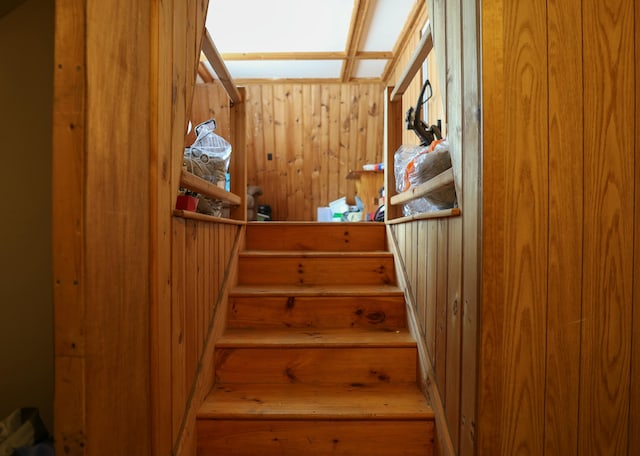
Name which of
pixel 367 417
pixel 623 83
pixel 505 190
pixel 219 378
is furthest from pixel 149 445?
pixel 623 83

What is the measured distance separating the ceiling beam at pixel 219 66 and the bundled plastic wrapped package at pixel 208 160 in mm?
269

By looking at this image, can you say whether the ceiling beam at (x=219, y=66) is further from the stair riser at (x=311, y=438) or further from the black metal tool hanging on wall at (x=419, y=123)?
the stair riser at (x=311, y=438)

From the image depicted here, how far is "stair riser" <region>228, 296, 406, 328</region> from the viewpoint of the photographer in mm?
1846

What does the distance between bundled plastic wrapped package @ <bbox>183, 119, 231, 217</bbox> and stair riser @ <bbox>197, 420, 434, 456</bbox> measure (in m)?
0.90

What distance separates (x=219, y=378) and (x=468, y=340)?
1.03 m

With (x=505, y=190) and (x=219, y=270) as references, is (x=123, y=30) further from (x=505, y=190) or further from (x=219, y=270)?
(x=219, y=270)

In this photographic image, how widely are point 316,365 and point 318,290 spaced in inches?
16.8

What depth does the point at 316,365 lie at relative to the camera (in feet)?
5.23

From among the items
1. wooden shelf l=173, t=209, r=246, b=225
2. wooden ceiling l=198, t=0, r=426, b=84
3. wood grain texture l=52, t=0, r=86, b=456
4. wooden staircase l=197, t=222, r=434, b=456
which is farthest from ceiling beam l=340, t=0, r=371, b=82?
wood grain texture l=52, t=0, r=86, b=456

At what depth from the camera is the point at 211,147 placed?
1.90m

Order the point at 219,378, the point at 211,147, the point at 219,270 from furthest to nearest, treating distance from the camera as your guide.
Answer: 1. the point at 211,147
2. the point at 219,270
3. the point at 219,378

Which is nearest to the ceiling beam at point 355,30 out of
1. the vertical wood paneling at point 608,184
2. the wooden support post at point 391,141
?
the wooden support post at point 391,141

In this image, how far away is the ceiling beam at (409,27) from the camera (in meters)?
3.42

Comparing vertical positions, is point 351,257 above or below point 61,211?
below
